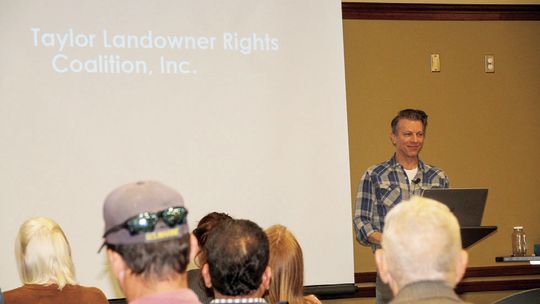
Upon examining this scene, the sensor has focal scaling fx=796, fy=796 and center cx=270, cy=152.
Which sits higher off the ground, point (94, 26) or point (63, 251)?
point (94, 26)

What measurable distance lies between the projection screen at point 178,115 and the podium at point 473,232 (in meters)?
1.47

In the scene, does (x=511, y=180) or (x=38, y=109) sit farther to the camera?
(x=511, y=180)

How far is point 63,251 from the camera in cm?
325

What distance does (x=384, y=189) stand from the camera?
4820 mm

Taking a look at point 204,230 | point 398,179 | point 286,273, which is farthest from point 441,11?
point 286,273

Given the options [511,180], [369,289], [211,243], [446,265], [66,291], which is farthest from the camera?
[511,180]

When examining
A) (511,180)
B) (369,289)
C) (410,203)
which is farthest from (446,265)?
(511,180)

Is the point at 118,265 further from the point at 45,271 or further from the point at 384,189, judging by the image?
the point at 384,189

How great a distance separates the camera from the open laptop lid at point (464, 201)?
155 inches

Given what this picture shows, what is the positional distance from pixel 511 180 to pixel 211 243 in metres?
4.59

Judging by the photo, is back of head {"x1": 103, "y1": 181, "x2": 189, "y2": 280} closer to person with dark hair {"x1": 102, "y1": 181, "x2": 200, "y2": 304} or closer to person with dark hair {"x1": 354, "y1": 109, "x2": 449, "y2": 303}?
person with dark hair {"x1": 102, "y1": 181, "x2": 200, "y2": 304}

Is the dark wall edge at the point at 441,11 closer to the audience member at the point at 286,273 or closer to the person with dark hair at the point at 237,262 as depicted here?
the audience member at the point at 286,273

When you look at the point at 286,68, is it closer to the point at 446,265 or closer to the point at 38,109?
the point at 38,109

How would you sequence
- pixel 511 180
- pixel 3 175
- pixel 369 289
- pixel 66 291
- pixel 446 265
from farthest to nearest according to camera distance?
pixel 511 180, pixel 369 289, pixel 3 175, pixel 66 291, pixel 446 265
